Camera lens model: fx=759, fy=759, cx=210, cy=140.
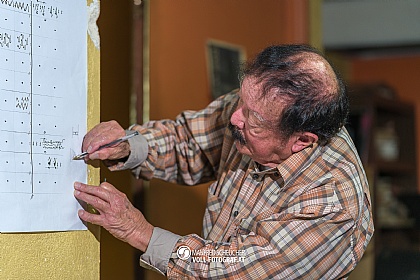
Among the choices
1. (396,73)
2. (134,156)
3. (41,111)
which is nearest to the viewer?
(41,111)

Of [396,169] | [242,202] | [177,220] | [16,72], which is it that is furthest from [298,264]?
[396,169]

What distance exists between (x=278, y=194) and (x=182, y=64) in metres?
1.38

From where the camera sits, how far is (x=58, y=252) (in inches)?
60.1

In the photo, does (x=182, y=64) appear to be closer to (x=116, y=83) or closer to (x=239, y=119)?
(x=116, y=83)

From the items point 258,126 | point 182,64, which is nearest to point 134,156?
point 258,126

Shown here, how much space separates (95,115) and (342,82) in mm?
553

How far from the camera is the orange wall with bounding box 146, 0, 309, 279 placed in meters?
2.86

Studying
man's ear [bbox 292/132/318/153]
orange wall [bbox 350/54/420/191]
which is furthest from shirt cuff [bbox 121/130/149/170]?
Answer: orange wall [bbox 350/54/420/191]

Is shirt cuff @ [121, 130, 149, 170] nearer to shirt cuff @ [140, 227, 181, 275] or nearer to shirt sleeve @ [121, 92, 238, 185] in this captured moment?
shirt sleeve @ [121, 92, 238, 185]

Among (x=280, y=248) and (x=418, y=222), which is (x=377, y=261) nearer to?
(x=280, y=248)

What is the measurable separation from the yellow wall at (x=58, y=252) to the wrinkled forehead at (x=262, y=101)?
332mm

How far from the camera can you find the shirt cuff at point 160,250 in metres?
1.63

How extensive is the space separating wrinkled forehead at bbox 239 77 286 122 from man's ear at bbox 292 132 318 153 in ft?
0.32

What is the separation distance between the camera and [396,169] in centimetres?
494
